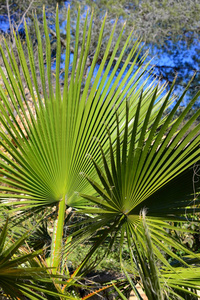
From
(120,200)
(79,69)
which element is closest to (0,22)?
(79,69)

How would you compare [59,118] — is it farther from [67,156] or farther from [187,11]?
[187,11]

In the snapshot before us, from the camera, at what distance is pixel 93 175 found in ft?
5.27

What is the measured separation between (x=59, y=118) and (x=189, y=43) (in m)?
6.10

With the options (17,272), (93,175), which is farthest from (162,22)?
(17,272)

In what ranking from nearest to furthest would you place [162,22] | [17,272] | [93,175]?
1. [17,272]
2. [93,175]
3. [162,22]

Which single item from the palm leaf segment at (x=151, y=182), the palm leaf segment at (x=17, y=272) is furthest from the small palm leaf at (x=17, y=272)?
the palm leaf segment at (x=151, y=182)

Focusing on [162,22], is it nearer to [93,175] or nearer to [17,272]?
[93,175]

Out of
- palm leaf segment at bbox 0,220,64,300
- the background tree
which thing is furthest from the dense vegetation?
the background tree

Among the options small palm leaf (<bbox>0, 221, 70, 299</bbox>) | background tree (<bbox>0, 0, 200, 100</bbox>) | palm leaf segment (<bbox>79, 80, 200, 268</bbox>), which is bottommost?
small palm leaf (<bbox>0, 221, 70, 299</bbox>)

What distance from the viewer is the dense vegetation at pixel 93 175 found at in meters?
1.14

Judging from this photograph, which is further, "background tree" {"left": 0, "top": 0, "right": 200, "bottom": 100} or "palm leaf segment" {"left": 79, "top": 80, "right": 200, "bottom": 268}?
"background tree" {"left": 0, "top": 0, "right": 200, "bottom": 100}

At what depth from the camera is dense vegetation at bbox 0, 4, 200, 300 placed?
1.14 m

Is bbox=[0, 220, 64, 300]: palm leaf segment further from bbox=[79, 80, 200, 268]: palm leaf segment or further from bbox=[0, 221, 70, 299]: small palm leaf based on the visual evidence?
bbox=[79, 80, 200, 268]: palm leaf segment

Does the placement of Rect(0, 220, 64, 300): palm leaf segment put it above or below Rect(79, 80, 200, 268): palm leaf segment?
below
